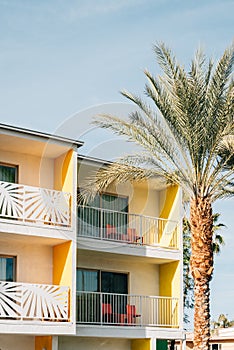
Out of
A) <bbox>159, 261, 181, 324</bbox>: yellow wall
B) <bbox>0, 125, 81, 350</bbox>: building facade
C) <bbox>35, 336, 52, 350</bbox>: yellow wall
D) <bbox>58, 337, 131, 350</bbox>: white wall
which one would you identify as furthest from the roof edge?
<bbox>58, 337, 131, 350</bbox>: white wall

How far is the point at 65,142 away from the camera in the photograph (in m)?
20.9

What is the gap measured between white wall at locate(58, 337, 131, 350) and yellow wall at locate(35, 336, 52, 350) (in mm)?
992

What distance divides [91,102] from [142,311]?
23.6ft

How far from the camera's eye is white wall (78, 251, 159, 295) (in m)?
22.7

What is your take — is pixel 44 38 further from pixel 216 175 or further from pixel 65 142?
pixel 216 175

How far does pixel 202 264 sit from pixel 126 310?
12.8ft

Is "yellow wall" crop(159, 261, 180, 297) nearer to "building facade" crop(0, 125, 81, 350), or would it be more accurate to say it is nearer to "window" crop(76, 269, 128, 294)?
"window" crop(76, 269, 128, 294)

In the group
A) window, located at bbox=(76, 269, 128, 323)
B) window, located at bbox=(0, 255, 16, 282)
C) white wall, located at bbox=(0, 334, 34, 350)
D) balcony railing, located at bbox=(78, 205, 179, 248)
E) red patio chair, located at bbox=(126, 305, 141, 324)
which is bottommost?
white wall, located at bbox=(0, 334, 34, 350)

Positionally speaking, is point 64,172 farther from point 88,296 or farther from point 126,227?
point 88,296

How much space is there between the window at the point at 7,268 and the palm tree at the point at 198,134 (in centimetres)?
513

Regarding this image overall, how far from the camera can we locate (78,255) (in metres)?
22.4

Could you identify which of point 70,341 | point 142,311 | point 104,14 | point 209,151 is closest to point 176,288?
point 142,311

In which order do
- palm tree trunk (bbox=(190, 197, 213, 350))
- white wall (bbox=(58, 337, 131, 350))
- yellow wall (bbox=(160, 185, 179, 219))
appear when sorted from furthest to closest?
yellow wall (bbox=(160, 185, 179, 219)), white wall (bbox=(58, 337, 131, 350)), palm tree trunk (bbox=(190, 197, 213, 350))

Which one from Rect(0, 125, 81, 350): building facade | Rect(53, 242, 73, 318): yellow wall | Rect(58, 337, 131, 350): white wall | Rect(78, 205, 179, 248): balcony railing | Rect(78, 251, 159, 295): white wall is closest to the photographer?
Rect(0, 125, 81, 350): building facade
